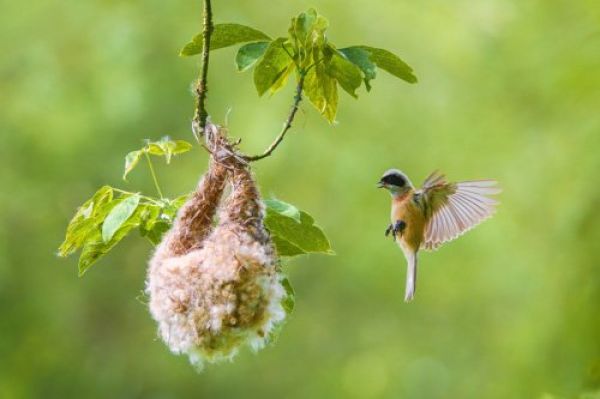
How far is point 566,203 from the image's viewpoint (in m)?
2.78

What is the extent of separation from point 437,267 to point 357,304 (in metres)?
0.61

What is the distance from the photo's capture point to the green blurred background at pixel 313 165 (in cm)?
561

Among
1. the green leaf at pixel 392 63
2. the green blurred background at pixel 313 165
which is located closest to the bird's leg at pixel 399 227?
the green leaf at pixel 392 63

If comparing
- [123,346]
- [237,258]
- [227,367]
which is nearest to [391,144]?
[227,367]

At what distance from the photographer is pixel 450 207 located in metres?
2.66

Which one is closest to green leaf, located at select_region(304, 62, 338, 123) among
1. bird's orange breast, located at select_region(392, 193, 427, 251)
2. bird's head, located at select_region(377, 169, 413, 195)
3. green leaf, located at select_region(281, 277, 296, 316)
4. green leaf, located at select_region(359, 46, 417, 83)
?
green leaf, located at select_region(359, 46, 417, 83)

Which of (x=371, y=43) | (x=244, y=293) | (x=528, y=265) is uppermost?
(x=371, y=43)

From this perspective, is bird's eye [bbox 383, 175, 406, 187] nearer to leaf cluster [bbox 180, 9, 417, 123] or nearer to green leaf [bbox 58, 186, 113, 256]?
leaf cluster [bbox 180, 9, 417, 123]

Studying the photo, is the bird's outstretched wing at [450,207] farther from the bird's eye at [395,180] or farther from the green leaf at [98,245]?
the green leaf at [98,245]

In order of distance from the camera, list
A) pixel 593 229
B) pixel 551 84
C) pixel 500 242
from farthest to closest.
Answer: pixel 500 242, pixel 551 84, pixel 593 229

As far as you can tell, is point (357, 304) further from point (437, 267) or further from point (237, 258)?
point (237, 258)

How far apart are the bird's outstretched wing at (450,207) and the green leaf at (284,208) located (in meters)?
0.76

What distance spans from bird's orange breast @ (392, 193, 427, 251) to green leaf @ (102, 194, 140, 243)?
96 cm

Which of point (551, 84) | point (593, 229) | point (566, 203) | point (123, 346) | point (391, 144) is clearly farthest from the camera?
point (123, 346)
